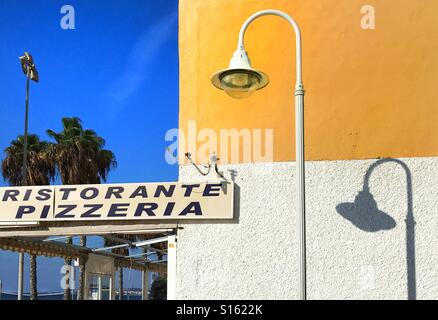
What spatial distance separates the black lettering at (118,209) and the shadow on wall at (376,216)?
285cm

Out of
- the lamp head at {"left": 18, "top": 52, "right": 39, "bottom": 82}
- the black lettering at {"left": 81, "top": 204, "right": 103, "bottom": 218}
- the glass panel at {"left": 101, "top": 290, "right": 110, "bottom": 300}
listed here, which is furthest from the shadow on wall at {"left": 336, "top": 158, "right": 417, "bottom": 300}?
the lamp head at {"left": 18, "top": 52, "right": 39, "bottom": 82}

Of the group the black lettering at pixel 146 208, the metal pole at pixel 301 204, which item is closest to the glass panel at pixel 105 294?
the black lettering at pixel 146 208

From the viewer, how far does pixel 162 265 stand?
61.3 feet

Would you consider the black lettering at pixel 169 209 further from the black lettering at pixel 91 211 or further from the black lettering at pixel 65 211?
the black lettering at pixel 65 211

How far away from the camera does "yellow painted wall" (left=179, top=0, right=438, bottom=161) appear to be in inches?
293

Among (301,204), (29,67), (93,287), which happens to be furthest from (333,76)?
(29,67)

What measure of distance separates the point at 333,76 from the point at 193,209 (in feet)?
8.49

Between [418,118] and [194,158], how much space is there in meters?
2.99

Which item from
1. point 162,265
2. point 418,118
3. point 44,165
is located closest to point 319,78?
point 418,118

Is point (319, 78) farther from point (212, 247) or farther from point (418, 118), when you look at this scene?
point (212, 247)

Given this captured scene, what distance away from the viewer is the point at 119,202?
7852 mm

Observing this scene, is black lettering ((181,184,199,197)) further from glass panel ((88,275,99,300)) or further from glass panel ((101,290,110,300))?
glass panel ((101,290,110,300))

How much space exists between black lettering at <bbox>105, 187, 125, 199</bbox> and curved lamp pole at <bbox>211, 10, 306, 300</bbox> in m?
2.45

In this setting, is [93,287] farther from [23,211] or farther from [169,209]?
[169,209]
